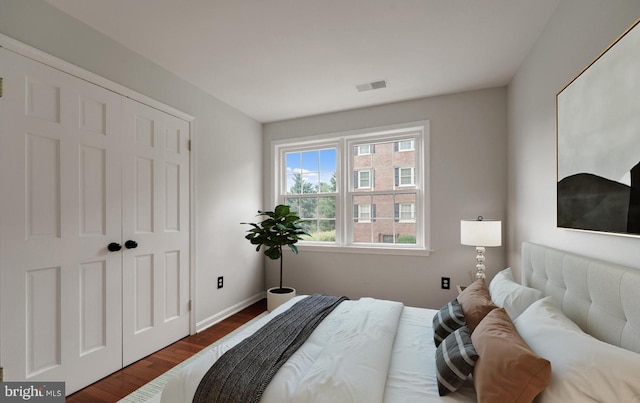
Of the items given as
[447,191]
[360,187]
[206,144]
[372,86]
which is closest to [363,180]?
[360,187]

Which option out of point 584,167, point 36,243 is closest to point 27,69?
point 36,243

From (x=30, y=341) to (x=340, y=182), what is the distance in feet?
10.0

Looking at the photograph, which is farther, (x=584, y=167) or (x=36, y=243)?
(x=36, y=243)

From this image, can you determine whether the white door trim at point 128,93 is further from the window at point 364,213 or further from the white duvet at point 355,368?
the window at point 364,213

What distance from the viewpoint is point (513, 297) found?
153 cm

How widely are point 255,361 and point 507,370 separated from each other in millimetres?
1033

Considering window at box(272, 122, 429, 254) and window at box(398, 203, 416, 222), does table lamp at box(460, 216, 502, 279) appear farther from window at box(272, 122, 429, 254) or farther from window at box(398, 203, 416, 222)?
window at box(398, 203, 416, 222)

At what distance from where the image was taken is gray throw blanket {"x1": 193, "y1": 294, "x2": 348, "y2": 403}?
112 cm

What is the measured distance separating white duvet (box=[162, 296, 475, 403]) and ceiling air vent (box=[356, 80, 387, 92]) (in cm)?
221

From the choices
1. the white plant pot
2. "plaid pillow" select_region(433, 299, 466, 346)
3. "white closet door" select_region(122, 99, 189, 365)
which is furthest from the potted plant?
"plaid pillow" select_region(433, 299, 466, 346)

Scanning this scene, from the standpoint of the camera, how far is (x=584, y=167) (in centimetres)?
138

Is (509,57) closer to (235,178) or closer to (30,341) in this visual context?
(235,178)

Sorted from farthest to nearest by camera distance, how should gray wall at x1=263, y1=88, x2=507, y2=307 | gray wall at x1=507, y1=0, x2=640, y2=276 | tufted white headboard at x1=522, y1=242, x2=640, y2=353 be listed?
gray wall at x1=263, y1=88, x2=507, y2=307, gray wall at x1=507, y1=0, x2=640, y2=276, tufted white headboard at x1=522, y1=242, x2=640, y2=353

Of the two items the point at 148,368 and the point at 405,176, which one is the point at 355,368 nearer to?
the point at 148,368
